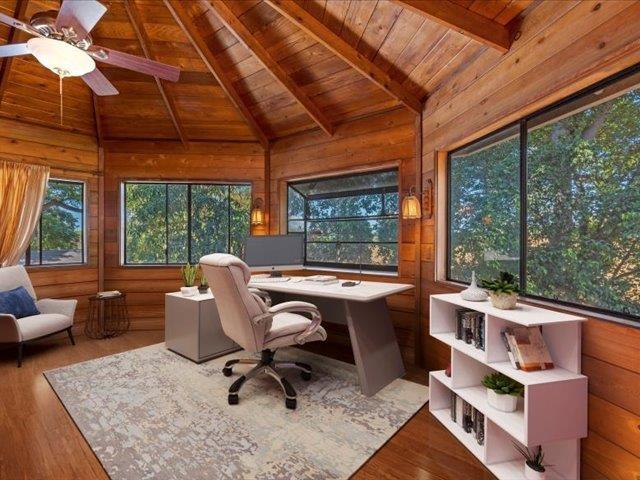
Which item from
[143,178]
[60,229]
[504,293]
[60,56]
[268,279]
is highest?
[60,56]

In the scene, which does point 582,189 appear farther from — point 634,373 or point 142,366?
point 142,366

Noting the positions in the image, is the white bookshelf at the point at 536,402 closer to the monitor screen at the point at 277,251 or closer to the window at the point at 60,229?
the monitor screen at the point at 277,251

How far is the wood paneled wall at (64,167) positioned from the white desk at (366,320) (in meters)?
2.63

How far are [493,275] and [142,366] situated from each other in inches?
123

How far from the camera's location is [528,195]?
6.98 feet

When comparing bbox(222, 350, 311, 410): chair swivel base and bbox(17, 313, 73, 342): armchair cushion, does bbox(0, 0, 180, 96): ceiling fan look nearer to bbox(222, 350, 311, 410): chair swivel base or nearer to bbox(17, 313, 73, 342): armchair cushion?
bbox(222, 350, 311, 410): chair swivel base

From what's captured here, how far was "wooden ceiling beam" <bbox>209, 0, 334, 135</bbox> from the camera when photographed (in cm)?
269

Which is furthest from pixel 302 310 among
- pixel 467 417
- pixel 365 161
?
pixel 365 161

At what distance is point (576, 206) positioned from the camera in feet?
5.99

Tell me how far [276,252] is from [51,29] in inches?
94.2

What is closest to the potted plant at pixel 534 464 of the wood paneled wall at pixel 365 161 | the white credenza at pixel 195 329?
the wood paneled wall at pixel 365 161

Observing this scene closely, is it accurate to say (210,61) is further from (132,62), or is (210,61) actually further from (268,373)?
(268,373)

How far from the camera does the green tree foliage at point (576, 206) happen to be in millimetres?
1577

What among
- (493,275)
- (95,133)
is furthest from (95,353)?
(493,275)
